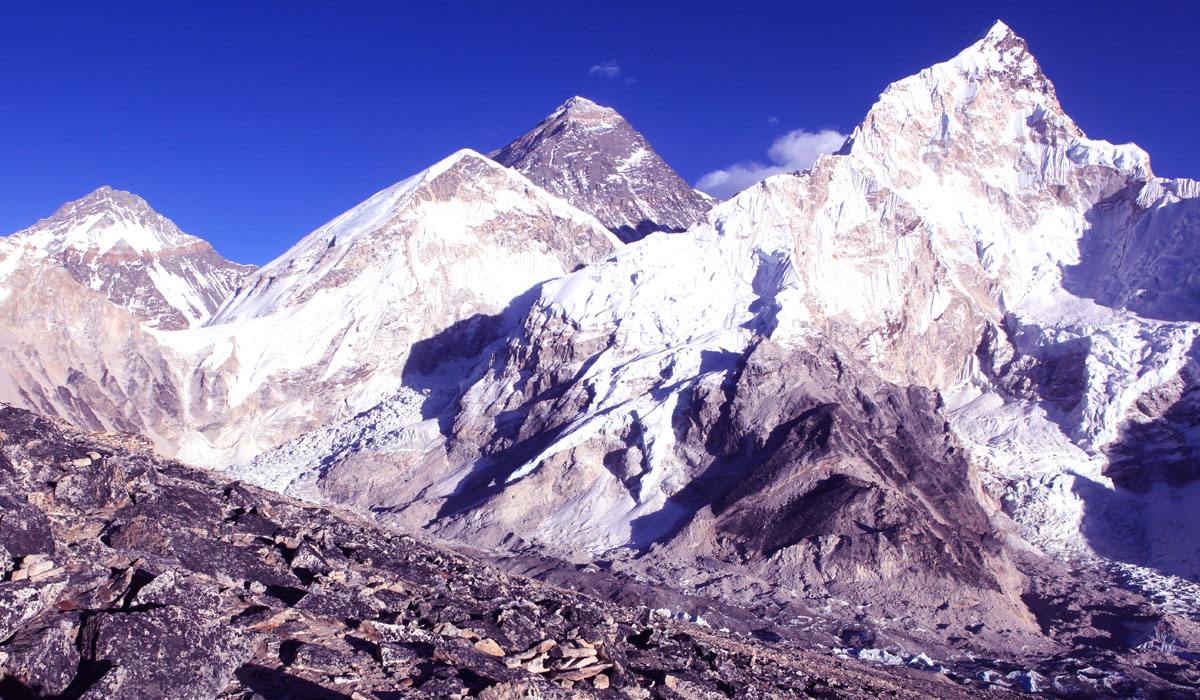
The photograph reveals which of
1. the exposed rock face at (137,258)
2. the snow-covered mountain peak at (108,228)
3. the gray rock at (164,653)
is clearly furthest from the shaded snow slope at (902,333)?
the snow-covered mountain peak at (108,228)

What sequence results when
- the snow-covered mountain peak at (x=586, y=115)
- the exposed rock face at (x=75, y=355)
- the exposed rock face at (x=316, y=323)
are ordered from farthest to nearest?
the snow-covered mountain peak at (x=586, y=115)
the exposed rock face at (x=316, y=323)
the exposed rock face at (x=75, y=355)

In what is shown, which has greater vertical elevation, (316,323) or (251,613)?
(316,323)

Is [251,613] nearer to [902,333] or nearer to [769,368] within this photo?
[769,368]

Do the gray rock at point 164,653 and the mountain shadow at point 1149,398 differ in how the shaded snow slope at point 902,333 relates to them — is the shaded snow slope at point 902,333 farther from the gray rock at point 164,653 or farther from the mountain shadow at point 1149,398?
the gray rock at point 164,653

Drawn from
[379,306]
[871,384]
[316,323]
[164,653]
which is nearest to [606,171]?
[379,306]

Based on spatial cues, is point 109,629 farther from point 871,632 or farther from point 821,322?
point 821,322

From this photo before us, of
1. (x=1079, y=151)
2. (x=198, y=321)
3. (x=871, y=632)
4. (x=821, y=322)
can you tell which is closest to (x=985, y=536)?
(x=871, y=632)
